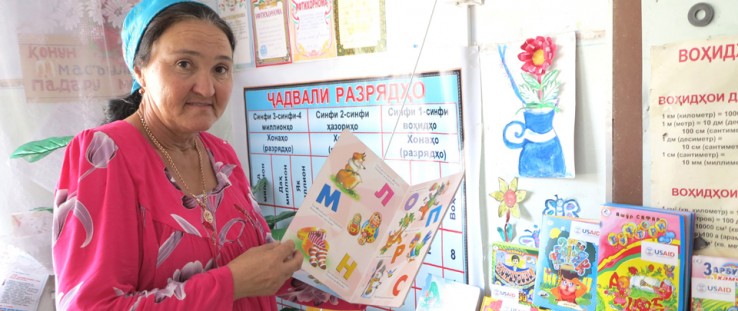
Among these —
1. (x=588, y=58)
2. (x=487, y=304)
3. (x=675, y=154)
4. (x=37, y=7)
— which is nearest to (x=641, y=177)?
(x=675, y=154)

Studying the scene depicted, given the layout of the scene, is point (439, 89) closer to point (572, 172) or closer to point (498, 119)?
point (498, 119)

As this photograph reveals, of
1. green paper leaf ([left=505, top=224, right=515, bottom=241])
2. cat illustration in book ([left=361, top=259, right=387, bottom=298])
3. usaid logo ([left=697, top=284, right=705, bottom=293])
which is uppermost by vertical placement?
green paper leaf ([left=505, top=224, right=515, bottom=241])

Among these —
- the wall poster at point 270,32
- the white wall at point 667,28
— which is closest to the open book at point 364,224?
the white wall at point 667,28

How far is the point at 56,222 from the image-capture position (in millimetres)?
815

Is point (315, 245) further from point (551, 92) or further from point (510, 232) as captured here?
point (551, 92)

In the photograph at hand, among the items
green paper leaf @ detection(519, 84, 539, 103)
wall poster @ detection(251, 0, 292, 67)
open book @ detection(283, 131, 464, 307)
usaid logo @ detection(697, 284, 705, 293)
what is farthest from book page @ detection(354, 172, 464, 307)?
wall poster @ detection(251, 0, 292, 67)

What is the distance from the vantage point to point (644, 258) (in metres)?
0.98

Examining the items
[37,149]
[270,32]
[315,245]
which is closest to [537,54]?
[315,245]

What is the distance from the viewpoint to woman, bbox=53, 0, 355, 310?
0.81 metres

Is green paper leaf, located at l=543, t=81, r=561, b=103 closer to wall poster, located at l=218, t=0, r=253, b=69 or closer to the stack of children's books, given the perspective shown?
the stack of children's books

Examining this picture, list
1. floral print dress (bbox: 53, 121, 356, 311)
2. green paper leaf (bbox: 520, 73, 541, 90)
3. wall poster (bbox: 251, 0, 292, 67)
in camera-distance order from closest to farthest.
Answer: floral print dress (bbox: 53, 121, 356, 311) < green paper leaf (bbox: 520, 73, 541, 90) < wall poster (bbox: 251, 0, 292, 67)

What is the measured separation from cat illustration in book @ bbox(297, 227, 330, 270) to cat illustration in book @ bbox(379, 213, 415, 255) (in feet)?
Result: 0.37

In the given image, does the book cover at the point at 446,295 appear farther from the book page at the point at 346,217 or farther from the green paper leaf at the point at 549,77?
the green paper leaf at the point at 549,77

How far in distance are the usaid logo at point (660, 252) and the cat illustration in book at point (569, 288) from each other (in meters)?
0.14
